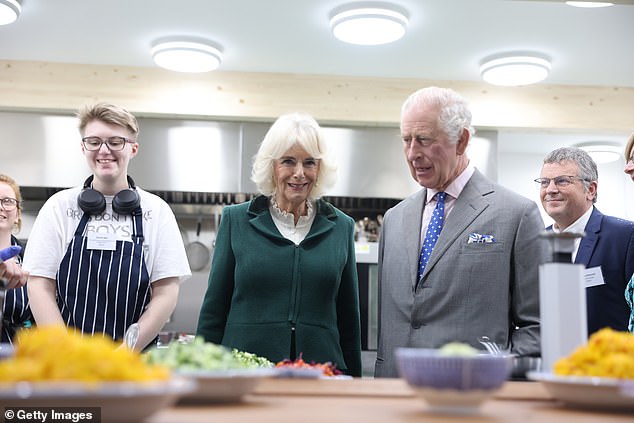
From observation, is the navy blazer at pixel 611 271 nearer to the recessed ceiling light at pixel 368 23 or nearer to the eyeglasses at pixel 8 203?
the recessed ceiling light at pixel 368 23

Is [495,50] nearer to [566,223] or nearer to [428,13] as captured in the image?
[428,13]

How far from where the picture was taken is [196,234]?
5500 mm

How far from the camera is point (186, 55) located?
4574mm

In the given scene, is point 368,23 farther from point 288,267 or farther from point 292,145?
point 288,267

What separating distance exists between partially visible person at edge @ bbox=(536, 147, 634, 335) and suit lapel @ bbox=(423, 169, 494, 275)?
0.63 metres

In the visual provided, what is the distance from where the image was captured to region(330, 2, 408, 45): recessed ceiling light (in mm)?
3965

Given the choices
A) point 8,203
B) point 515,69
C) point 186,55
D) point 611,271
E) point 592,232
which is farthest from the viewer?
point 515,69

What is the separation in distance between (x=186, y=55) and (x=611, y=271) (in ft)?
9.78

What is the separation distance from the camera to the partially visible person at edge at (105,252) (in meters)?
2.24

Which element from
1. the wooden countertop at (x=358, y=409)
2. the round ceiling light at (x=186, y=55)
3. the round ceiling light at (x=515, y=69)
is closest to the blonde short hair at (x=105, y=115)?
the wooden countertop at (x=358, y=409)

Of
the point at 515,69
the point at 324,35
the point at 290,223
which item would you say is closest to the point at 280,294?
the point at 290,223

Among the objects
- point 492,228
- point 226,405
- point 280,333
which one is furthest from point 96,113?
point 226,405

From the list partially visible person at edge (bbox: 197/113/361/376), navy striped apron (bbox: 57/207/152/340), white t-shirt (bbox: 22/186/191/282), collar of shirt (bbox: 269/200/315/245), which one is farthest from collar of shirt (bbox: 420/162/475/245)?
navy striped apron (bbox: 57/207/152/340)

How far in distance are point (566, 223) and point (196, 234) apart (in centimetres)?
312
